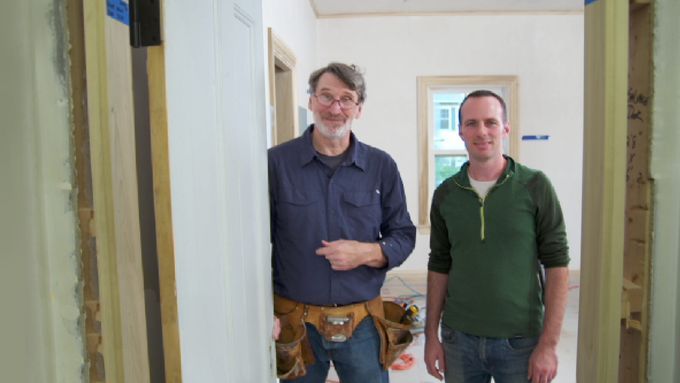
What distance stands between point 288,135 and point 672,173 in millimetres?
2589

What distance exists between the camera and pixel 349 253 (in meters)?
1.55

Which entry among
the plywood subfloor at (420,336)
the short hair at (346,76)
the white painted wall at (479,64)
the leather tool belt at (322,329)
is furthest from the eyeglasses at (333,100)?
the white painted wall at (479,64)

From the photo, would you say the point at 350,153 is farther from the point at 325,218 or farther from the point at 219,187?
the point at 219,187

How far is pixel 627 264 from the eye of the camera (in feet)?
2.88

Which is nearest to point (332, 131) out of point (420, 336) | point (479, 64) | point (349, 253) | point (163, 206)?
point (349, 253)

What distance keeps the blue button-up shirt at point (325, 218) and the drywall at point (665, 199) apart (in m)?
0.87

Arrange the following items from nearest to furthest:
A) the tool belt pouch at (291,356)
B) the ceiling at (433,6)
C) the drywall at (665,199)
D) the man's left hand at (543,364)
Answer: the drywall at (665,199) < the man's left hand at (543,364) < the tool belt pouch at (291,356) < the ceiling at (433,6)

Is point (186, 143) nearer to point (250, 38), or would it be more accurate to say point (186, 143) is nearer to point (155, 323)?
point (155, 323)

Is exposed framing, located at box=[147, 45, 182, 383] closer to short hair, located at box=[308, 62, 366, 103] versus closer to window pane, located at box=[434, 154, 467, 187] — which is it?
short hair, located at box=[308, 62, 366, 103]

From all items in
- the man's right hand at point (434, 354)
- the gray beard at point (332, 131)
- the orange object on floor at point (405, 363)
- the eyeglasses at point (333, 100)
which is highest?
the eyeglasses at point (333, 100)

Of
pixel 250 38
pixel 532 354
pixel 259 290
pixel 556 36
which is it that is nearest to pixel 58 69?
pixel 250 38

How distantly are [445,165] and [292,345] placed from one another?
4.17 meters

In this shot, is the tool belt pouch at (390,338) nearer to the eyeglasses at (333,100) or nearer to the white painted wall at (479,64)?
the eyeglasses at (333,100)

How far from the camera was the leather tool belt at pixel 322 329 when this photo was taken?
1585mm
